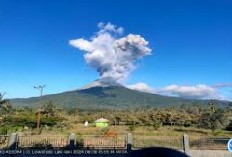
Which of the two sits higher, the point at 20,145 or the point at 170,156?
the point at 170,156

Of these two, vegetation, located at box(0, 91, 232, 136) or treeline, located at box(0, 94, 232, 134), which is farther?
treeline, located at box(0, 94, 232, 134)

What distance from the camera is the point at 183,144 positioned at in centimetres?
1878

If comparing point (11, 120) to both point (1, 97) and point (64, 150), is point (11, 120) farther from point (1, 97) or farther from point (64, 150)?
point (64, 150)

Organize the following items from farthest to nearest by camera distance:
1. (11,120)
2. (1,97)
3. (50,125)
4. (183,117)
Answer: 1. (183,117)
2. (1,97)
3. (50,125)
4. (11,120)

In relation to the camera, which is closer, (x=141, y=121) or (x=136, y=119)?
(x=141, y=121)

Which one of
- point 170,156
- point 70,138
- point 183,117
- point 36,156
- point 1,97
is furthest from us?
point 183,117

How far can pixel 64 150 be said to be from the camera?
17.7 m

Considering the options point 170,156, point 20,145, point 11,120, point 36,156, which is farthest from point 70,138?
point 11,120

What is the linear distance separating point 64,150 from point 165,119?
57572 mm

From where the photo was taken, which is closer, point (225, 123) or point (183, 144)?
point (183, 144)

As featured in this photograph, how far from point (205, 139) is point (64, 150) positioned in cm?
851

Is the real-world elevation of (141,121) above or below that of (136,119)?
below

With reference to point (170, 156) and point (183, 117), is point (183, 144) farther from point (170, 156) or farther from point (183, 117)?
point (183, 117)

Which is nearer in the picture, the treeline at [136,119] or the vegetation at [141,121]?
the vegetation at [141,121]
